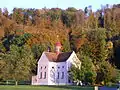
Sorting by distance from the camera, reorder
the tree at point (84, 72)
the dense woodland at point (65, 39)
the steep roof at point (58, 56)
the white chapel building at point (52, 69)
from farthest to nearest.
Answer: the steep roof at point (58, 56), the white chapel building at point (52, 69), the dense woodland at point (65, 39), the tree at point (84, 72)

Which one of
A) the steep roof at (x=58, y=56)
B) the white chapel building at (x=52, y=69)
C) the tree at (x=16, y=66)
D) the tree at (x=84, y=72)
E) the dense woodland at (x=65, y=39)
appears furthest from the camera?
the steep roof at (x=58, y=56)

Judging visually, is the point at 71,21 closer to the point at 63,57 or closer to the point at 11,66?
the point at 63,57

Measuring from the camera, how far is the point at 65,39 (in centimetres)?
8412

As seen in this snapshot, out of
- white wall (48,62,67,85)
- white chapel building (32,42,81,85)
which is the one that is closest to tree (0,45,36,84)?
white chapel building (32,42,81,85)

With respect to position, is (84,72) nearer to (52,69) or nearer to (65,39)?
(52,69)

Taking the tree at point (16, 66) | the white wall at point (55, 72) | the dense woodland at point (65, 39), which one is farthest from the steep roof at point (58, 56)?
the tree at point (16, 66)

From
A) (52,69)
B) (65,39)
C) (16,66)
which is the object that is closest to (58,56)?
(52,69)

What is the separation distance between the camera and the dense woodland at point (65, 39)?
5878cm

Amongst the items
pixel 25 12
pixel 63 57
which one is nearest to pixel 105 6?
pixel 25 12

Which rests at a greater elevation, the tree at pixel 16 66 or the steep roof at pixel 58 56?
the steep roof at pixel 58 56

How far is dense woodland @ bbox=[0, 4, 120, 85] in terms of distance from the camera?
58781 millimetres

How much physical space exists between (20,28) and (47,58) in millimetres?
25657

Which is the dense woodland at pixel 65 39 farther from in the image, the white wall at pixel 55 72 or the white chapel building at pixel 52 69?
the white wall at pixel 55 72

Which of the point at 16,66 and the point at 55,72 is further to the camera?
the point at 55,72
